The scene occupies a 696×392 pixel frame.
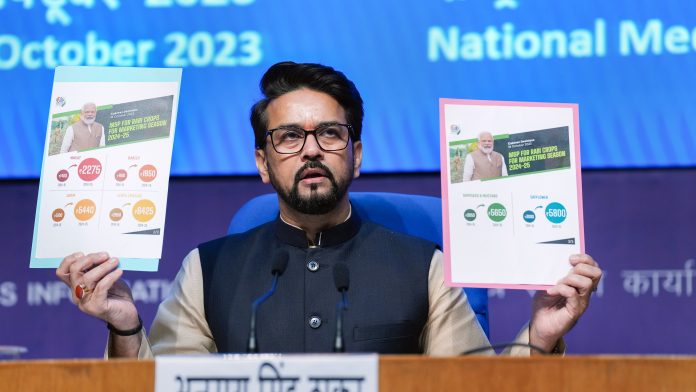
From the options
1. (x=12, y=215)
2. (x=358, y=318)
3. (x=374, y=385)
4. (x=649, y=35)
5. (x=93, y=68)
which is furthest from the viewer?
(x=12, y=215)

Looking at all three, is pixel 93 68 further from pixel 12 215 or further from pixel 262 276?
pixel 12 215

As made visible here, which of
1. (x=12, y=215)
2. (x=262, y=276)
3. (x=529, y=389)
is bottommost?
(x=529, y=389)

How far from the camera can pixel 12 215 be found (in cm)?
361

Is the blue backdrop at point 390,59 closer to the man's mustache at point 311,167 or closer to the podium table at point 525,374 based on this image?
the man's mustache at point 311,167

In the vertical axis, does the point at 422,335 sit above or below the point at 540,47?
below

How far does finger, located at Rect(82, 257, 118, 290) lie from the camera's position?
1.98 meters

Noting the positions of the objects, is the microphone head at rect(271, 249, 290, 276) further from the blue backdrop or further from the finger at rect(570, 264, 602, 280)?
the blue backdrop

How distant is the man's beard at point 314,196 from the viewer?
2.28 meters

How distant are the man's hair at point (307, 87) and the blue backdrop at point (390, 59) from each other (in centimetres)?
101

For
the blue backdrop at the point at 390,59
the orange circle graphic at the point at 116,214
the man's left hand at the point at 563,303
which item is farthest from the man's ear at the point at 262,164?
the blue backdrop at the point at 390,59

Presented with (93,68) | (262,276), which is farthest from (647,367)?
(93,68)

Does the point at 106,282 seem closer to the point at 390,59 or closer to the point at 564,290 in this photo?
the point at 564,290

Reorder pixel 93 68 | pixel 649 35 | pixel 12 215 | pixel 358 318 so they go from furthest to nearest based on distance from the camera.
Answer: pixel 12 215
pixel 649 35
pixel 358 318
pixel 93 68

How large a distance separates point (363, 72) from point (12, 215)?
4.82ft
